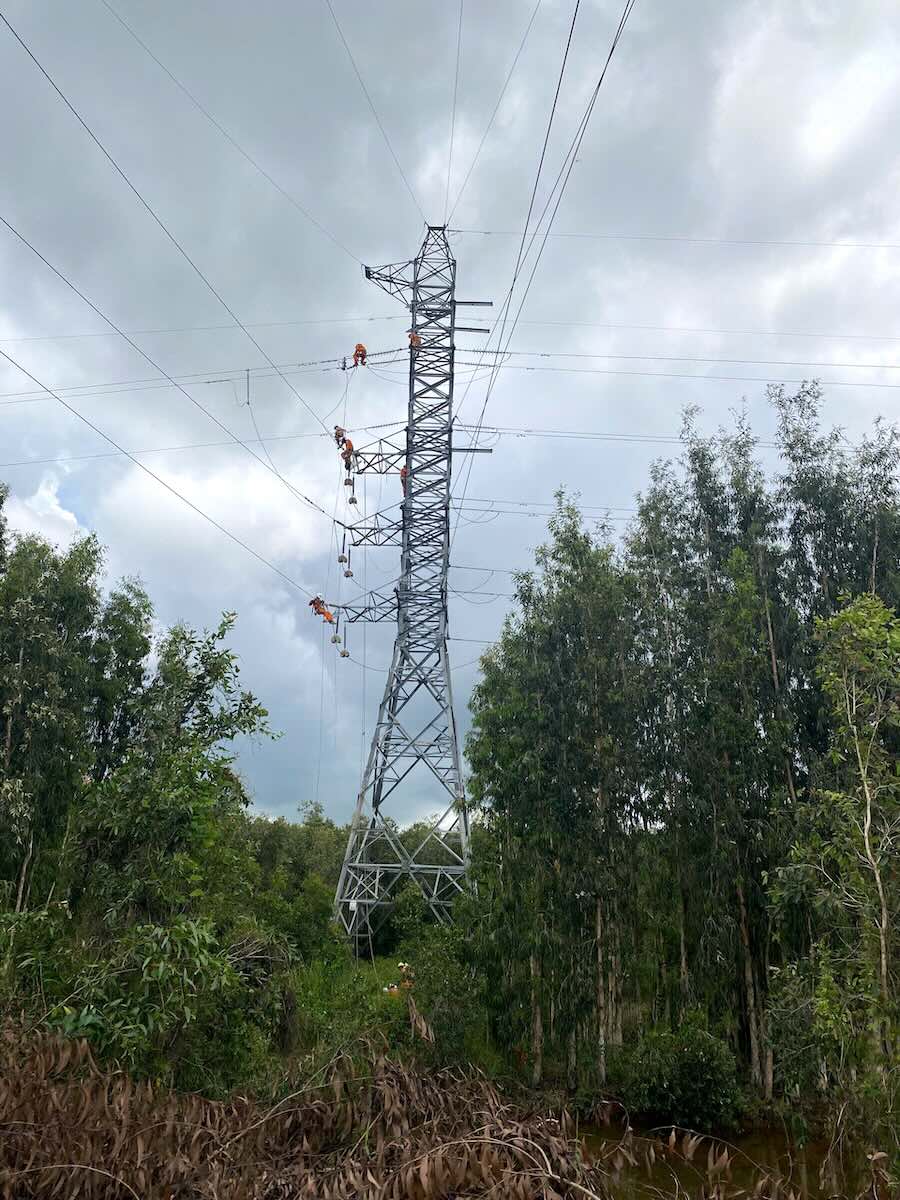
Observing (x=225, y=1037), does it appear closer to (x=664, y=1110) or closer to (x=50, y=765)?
(x=664, y=1110)

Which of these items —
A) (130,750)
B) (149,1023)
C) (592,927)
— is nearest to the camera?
(149,1023)

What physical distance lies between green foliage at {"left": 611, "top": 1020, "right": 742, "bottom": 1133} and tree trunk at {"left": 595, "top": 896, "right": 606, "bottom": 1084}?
22.4 inches

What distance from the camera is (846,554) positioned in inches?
704

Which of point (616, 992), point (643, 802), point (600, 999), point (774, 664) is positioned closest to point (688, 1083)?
point (600, 999)

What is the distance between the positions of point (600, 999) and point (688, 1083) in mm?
1898

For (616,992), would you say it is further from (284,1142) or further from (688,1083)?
(284,1142)

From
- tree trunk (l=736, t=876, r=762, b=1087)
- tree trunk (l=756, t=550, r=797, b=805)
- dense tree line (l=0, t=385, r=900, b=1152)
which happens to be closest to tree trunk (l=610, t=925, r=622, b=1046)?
dense tree line (l=0, t=385, r=900, b=1152)

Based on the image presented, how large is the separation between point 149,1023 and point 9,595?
1445 cm

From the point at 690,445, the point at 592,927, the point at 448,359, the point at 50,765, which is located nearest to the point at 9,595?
the point at 50,765

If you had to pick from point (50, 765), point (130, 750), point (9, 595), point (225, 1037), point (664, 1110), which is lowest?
point (664, 1110)

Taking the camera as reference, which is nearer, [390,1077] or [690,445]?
[390,1077]

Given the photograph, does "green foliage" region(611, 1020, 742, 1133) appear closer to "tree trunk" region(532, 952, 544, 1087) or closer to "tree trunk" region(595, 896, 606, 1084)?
"tree trunk" region(595, 896, 606, 1084)

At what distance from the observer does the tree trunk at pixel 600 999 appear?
1548cm

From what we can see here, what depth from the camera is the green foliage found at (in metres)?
14.5
